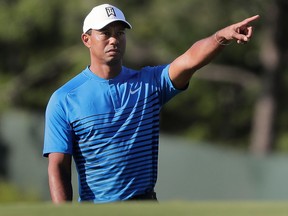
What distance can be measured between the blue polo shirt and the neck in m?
0.04

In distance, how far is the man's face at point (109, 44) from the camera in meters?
7.36

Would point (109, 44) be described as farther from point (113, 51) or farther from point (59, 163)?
point (59, 163)


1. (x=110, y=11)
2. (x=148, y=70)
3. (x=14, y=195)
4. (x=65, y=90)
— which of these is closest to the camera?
(x=65, y=90)

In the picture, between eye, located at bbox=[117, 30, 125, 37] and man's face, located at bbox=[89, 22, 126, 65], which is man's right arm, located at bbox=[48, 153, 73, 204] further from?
eye, located at bbox=[117, 30, 125, 37]

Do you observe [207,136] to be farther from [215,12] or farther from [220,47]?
[220,47]

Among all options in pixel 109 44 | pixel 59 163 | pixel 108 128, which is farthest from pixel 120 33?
pixel 59 163

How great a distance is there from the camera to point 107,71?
7379 millimetres

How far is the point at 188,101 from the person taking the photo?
30766 millimetres

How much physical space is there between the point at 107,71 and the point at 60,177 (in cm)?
75

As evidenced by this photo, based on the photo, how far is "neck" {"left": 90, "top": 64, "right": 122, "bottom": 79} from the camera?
738 centimetres

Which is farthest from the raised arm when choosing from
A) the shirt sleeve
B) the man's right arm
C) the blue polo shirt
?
the man's right arm

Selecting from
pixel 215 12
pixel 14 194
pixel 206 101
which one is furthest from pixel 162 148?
pixel 206 101

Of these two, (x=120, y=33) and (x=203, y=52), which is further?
(x=120, y=33)

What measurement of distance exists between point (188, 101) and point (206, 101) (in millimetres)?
843
